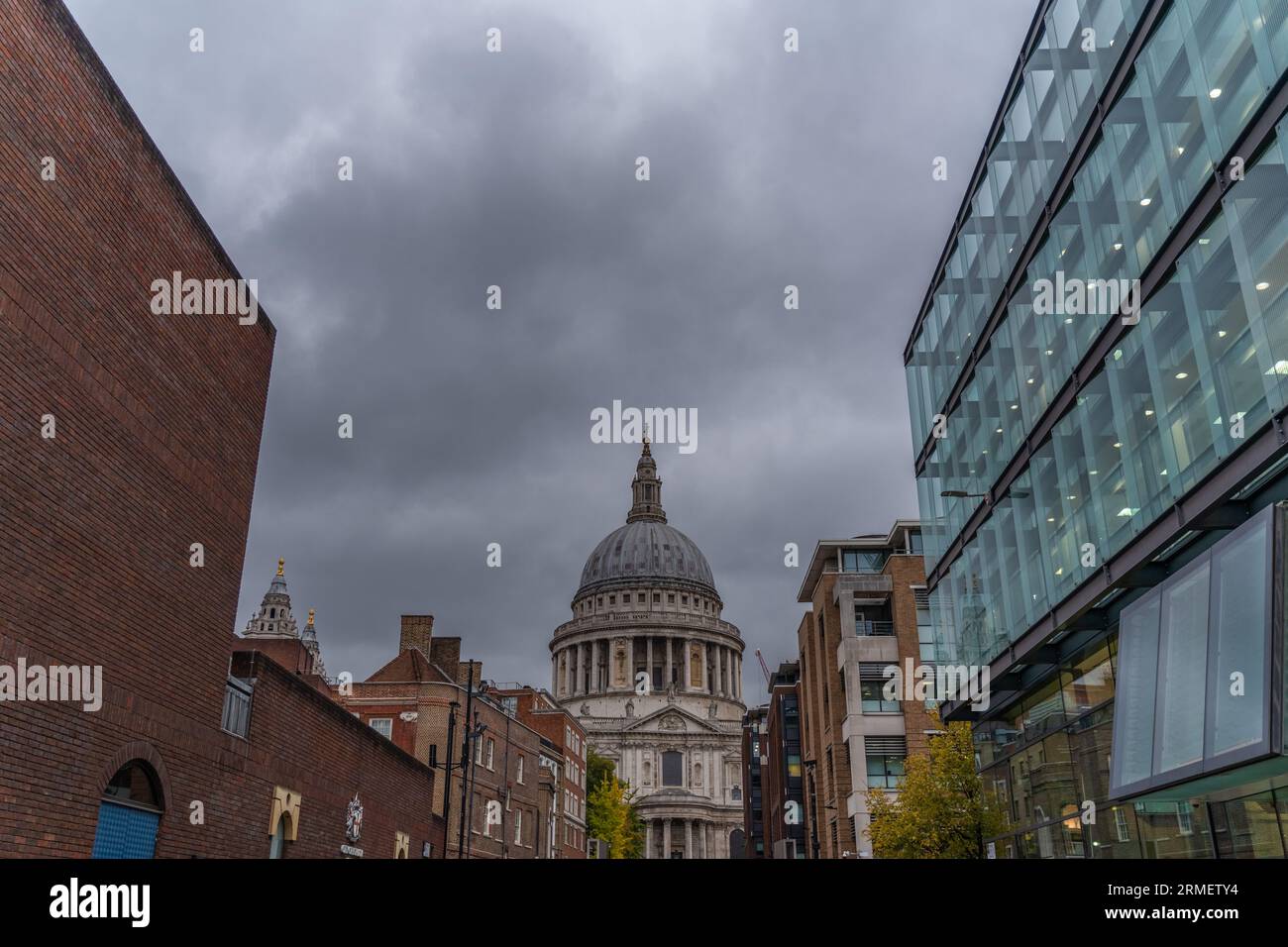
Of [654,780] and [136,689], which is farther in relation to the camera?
[654,780]

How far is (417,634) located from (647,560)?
132 meters

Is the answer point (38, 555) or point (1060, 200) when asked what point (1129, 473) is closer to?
point (1060, 200)

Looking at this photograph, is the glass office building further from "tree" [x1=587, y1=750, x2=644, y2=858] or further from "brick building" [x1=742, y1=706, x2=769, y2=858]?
"brick building" [x1=742, y1=706, x2=769, y2=858]

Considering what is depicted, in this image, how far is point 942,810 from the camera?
121 ft

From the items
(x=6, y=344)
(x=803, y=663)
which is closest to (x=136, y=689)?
(x=6, y=344)

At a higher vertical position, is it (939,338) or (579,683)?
(579,683)

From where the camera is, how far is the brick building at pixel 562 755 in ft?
242

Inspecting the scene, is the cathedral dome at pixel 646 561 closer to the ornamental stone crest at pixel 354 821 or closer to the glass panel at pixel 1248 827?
the ornamental stone crest at pixel 354 821

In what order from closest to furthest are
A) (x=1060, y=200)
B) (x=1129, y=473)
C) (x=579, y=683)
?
(x=1129, y=473) → (x=1060, y=200) → (x=579, y=683)

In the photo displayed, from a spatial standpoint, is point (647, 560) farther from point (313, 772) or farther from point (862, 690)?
point (313, 772)

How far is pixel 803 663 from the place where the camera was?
73375 mm

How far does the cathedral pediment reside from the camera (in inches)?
6038

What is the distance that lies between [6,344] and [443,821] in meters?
28.5

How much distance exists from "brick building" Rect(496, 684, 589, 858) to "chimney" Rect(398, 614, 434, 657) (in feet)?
48.0
